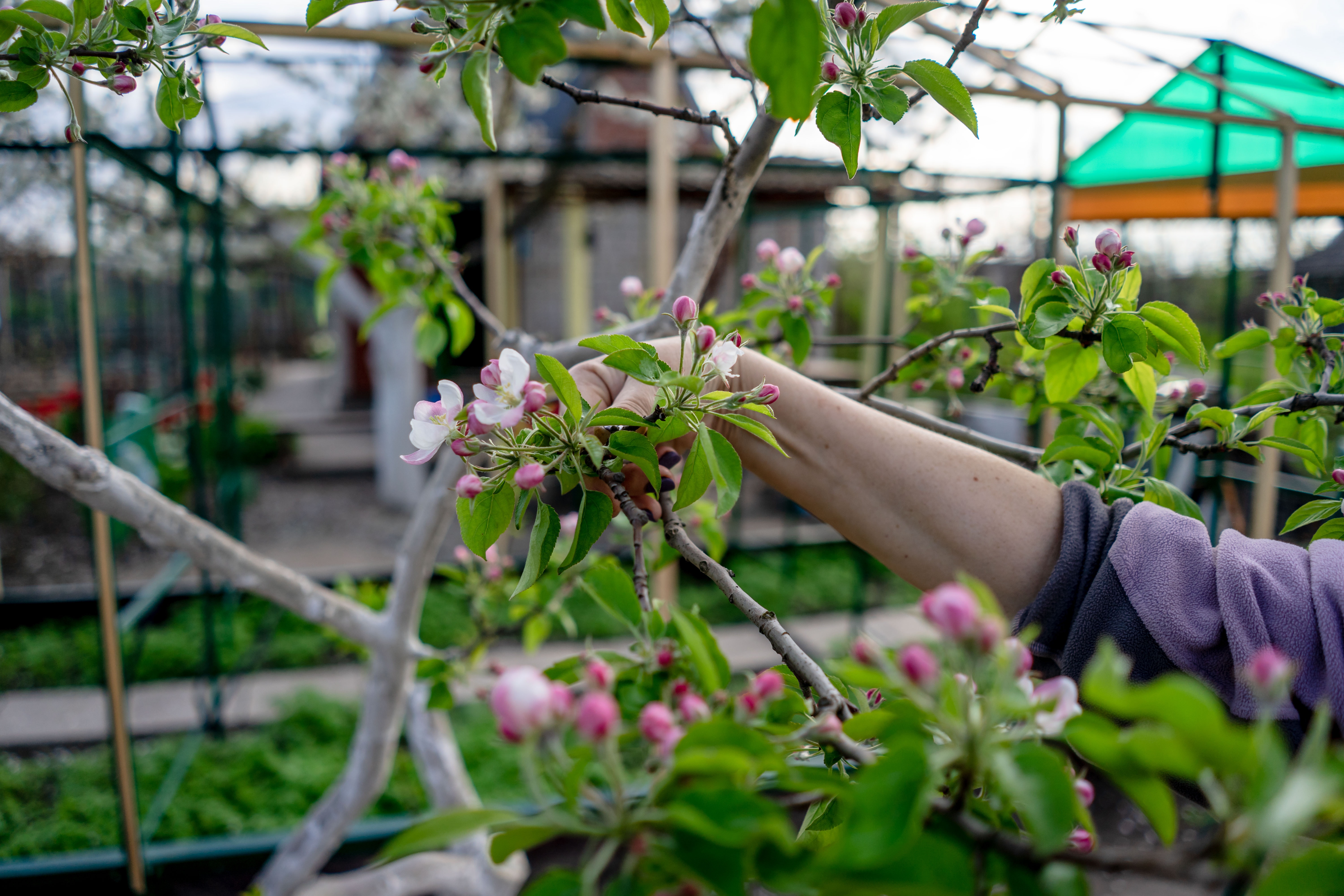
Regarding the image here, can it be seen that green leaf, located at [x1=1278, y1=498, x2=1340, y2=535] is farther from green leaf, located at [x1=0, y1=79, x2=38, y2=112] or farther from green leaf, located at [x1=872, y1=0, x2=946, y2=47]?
green leaf, located at [x1=0, y1=79, x2=38, y2=112]

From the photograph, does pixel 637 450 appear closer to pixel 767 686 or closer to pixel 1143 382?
pixel 767 686

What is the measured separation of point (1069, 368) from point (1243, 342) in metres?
0.34

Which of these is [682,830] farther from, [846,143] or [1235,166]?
[1235,166]

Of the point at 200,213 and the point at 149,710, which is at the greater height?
the point at 200,213

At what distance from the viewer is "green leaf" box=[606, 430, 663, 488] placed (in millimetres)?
680

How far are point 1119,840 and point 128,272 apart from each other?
5.53 m

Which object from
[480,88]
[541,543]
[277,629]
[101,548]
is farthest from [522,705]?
[277,629]

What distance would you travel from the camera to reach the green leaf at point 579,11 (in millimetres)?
570

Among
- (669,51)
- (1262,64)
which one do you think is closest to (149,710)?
(669,51)

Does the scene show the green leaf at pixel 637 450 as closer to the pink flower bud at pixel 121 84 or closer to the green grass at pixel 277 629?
the pink flower bud at pixel 121 84

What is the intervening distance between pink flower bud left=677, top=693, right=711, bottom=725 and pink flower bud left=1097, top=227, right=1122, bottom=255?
68 centimetres

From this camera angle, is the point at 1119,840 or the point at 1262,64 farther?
the point at 1119,840

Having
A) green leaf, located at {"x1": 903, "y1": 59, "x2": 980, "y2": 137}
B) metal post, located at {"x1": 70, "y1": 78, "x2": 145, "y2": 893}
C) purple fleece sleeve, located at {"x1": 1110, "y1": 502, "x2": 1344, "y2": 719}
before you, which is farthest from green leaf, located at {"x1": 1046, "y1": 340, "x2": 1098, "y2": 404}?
metal post, located at {"x1": 70, "y1": 78, "x2": 145, "y2": 893}

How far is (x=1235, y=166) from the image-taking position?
2574 mm
